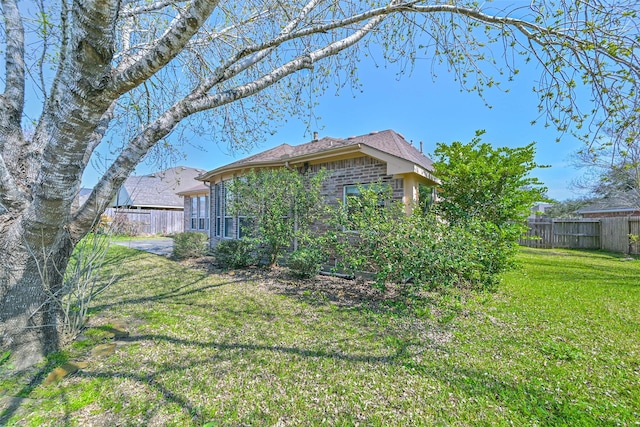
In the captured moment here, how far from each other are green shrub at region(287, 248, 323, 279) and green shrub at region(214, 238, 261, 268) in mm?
1825

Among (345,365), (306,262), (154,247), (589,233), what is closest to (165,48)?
(345,365)

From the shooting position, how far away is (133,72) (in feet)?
7.71

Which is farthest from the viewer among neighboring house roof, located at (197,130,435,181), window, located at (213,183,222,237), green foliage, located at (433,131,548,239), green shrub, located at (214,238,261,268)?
window, located at (213,183,222,237)

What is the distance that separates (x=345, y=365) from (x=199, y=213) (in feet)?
59.1

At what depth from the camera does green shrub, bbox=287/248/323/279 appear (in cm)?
706

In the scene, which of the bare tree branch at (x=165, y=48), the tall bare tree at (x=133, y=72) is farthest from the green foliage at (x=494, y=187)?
the bare tree branch at (x=165, y=48)

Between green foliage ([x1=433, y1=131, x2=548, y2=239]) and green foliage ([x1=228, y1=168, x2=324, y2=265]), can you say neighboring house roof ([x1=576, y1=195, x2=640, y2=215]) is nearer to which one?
green foliage ([x1=433, y1=131, x2=548, y2=239])

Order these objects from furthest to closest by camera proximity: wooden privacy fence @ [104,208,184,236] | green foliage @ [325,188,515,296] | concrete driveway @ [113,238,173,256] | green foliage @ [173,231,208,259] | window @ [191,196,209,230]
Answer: wooden privacy fence @ [104,208,184,236]
window @ [191,196,209,230]
concrete driveway @ [113,238,173,256]
green foliage @ [173,231,208,259]
green foliage @ [325,188,515,296]

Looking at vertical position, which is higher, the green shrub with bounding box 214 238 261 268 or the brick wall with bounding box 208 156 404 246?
the brick wall with bounding box 208 156 404 246

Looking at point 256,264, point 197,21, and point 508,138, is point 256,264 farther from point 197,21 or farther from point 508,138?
point 508,138

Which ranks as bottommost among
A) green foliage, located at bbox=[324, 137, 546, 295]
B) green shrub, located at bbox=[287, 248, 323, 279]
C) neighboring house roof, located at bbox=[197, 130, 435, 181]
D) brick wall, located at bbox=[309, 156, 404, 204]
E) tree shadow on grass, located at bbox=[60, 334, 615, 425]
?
tree shadow on grass, located at bbox=[60, 334, 615, 425]

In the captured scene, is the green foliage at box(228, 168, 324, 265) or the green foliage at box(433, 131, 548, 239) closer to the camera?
the green foliage at box(433, 131, 548, 239)

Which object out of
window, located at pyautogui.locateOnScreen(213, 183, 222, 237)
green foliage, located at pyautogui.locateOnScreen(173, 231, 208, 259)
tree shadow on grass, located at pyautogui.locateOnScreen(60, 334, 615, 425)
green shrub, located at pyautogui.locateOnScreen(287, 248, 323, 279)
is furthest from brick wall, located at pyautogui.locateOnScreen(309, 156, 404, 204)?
green foliage, located at pyautogui.locateOnScreen(173, 231, 208, 259)

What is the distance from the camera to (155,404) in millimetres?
2555
